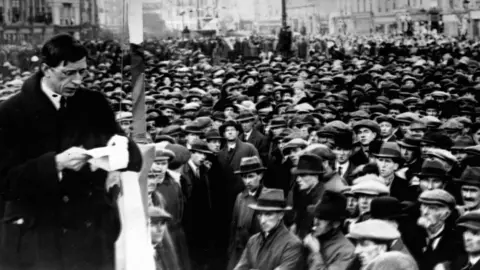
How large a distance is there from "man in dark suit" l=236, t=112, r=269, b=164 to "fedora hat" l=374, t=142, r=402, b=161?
259 centimetres

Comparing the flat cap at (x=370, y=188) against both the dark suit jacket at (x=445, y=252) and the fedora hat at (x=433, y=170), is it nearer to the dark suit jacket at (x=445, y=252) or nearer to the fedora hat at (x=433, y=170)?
the dark suit jacket at (x=445, y=252)

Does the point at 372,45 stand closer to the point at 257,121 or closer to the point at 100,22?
the point at 257,121

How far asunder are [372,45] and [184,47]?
937 centimetres

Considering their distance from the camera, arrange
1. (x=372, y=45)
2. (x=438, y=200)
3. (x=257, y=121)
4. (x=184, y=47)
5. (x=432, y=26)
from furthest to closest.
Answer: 1. (x=432, y=26)
2. (x=372, y=45)
3. (x=184, y=47)
4. (x=257, y=121)
5. (x=438, y=200)

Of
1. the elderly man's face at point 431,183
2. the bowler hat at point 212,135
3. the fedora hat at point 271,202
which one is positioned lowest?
the elderly man's face at point 431,183

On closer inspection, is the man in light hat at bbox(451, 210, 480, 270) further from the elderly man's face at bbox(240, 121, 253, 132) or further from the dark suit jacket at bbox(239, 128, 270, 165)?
the elderly man's face at bbox(240, 121, 253, 132)

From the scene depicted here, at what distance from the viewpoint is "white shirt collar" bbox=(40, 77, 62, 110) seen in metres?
3.54

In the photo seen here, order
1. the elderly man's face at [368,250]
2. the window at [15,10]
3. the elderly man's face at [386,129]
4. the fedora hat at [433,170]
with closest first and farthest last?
the window at [15,10], the elderly man's face at [368,250], the fedora hat at [433,170], the elderly man's face at [386,129]

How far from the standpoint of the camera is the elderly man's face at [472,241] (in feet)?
20.1

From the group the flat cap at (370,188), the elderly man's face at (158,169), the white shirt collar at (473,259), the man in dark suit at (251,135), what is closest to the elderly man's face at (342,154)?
the man in dark suit at (251,135)

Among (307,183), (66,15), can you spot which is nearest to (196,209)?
(307,183)

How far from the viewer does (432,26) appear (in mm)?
63688

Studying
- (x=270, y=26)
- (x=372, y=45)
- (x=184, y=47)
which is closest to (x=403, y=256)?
(x=184, y=47)

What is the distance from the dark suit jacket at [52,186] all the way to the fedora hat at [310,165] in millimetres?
4462
